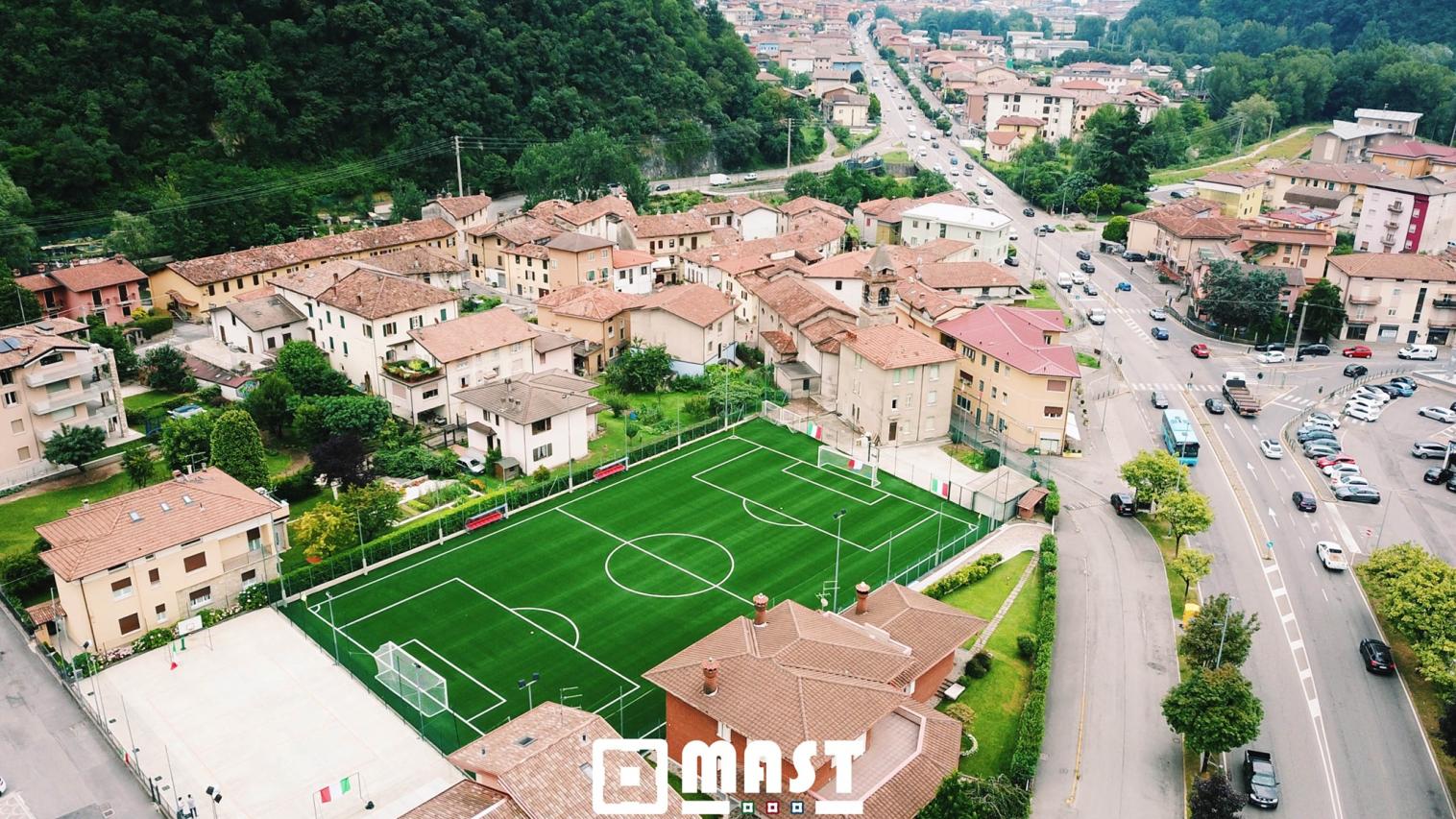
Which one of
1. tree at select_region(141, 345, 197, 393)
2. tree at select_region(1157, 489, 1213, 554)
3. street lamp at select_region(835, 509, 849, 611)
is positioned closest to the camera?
street lamp at select_region(835, 509, 849, 611)

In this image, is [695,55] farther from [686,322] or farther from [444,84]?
[686,322]

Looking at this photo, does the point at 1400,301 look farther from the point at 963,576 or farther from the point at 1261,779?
the point at 1261,779

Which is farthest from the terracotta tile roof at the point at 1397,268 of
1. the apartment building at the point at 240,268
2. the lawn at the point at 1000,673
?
the apartment building at the point at 240,268

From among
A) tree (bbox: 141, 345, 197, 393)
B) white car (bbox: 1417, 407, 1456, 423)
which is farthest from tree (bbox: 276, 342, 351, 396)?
white car (bbox: 1417, 407, 1456, 423)

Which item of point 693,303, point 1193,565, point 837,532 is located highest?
point 693,303

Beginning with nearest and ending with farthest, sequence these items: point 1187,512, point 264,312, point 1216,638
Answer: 1. point 1216,638
2. point 1187,512
3. point 264,312

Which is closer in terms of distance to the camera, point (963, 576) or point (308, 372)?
point (963, 576)

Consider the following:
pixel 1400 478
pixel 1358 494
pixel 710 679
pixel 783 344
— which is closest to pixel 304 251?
pixel 783 344

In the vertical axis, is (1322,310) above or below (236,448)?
below

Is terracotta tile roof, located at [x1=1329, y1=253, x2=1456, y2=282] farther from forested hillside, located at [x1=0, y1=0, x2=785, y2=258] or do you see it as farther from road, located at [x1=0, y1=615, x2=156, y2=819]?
road, located at [x1=0, y1=615, x2=156, y2=819]
